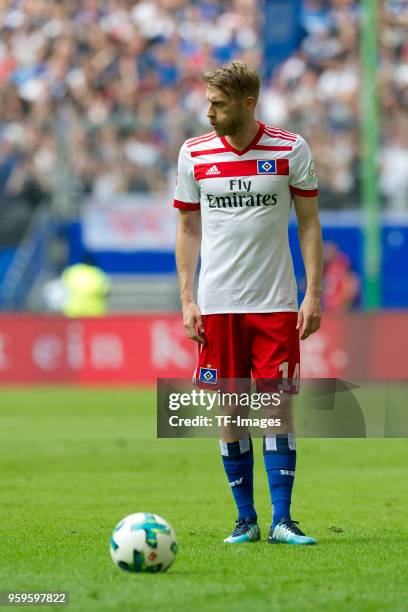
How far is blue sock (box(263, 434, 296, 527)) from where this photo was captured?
6.90 meters

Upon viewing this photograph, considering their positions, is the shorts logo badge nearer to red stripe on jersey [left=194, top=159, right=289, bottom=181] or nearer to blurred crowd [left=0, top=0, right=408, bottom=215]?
red stripe on jersey [left=194, top=159, right=289, bottom=181]

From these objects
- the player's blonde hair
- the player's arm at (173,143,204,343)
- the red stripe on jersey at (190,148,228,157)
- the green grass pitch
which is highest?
the player's blonde hair

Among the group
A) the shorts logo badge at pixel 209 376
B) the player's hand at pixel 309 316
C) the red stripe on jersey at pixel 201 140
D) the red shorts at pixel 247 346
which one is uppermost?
the red stripe on jersey at pixel 201 140

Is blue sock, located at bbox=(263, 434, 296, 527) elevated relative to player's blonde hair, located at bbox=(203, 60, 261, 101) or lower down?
lower down

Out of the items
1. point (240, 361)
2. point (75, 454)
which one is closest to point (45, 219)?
point (75, 454)

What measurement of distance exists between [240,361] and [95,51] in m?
19.6

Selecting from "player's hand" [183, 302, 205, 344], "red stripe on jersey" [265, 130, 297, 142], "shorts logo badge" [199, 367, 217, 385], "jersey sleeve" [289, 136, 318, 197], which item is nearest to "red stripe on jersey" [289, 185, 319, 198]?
"jersey sleeve" [289, 136, 318, 197]

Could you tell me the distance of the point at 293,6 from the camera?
22391 millimetres

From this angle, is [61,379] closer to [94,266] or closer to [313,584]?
[94,266]

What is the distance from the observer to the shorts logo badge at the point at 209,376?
6.93 m

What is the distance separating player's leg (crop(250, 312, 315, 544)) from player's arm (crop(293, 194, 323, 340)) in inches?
3.6

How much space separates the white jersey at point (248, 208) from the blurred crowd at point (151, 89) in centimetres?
1682

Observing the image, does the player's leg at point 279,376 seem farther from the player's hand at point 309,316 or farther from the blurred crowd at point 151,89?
the blurred crowd at point 151,89

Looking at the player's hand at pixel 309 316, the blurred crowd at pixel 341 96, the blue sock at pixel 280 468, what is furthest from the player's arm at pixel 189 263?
the blurred crowd at pixel 341 96
